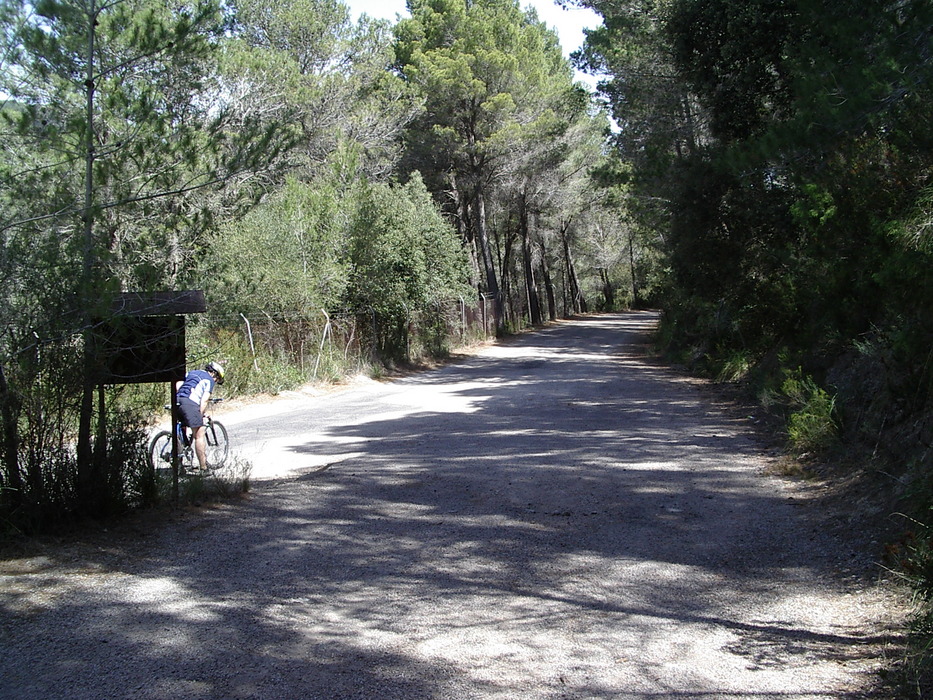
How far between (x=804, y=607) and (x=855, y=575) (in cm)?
70

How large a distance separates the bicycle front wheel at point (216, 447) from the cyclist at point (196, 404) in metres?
0.25

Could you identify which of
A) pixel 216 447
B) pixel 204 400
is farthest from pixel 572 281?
pixel 204 400

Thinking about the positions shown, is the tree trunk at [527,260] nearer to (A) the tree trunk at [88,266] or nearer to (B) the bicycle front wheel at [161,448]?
(B) the bicycle front wheel at [161,448]

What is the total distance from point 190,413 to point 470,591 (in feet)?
16.3

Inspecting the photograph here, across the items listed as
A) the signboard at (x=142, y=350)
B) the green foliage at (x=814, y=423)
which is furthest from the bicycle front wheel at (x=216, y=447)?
the green foliage at (x=814, y=423)

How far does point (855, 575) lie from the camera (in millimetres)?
5629

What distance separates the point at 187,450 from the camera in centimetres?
958

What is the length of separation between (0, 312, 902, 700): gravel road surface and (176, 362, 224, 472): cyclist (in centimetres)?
75

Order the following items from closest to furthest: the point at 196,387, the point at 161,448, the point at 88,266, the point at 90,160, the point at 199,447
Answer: the point at 88,266
the point at 90,160
the point at 199,447
the point at 196,387
the point at 161,448

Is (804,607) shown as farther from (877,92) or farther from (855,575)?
(877,92)

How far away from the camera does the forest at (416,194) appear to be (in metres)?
6.49

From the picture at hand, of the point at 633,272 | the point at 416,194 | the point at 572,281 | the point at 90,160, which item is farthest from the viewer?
the point at 633,272

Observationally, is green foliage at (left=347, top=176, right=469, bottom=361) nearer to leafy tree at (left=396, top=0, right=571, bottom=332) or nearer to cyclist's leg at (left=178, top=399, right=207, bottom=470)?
leafy tree at (left=396, top=0, right=571, bottom=332)

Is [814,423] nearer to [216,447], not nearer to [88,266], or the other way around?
[216,447]
